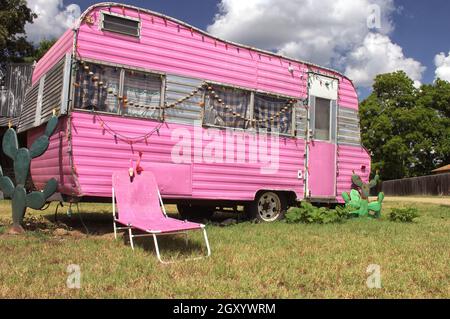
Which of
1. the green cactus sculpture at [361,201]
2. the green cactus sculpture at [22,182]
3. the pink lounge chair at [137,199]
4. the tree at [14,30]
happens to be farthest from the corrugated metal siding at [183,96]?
the tree at [14,30]

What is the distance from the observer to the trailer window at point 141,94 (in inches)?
287

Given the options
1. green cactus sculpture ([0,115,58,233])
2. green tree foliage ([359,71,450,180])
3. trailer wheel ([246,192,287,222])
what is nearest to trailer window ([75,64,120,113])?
green cactus sculpture ([0,115,58,233])

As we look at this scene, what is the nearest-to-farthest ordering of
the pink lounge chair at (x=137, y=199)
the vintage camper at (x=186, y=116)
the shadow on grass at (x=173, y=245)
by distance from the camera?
the shadow on grass at (x=173, y=245)
the pink lounge chair at (x=137, y=199)
the vintage camper at (x=186, y=116)

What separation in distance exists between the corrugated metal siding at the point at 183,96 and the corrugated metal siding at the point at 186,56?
12cm

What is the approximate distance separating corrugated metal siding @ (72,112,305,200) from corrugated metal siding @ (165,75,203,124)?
137 mm

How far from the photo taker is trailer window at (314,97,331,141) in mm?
9680

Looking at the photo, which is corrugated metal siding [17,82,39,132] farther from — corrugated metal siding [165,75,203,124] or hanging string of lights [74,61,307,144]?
corrugated metal siding [165,75,203,124]

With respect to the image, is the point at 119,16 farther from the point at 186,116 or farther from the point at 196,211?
the point at 196,211

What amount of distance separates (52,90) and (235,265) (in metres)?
4.26

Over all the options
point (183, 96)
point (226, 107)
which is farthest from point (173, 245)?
point (226, 107)

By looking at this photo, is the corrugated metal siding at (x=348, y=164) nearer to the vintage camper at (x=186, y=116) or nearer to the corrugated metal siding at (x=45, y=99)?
the vintage camper at (x=186, y=116)

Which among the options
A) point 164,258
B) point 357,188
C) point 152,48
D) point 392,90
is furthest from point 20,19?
point 392,90
